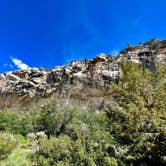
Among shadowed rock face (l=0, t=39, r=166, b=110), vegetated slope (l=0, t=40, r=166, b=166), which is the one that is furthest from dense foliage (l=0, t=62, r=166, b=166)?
shadowed rock face (l=0, t=39, r=166, b=110)

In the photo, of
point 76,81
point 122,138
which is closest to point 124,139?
point 122,138

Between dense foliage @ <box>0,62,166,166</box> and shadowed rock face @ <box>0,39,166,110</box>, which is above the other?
shadowed rock face @ <box>0,39,166,110</box>

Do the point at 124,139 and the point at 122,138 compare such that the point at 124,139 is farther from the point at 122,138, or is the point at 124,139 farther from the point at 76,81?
the point at 76,81

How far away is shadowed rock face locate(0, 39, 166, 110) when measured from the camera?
40312 millimetres

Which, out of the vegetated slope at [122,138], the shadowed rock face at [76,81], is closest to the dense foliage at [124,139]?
the vegetated slope at [122,138]

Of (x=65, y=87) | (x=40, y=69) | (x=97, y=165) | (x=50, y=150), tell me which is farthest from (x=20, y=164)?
(x=40, y=69)

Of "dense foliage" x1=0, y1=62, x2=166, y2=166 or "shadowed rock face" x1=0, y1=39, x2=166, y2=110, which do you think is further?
"shadowed rock face" x1=0, y1=39, x2=166, y2=110

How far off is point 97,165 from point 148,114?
2.92 meters

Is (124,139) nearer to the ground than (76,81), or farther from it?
nearer to the ground

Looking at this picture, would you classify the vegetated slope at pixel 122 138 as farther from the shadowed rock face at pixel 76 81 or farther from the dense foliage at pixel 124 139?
the shadowed rock face at pixel 76 81

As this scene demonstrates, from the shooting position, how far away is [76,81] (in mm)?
43062

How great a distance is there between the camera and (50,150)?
7.80 m

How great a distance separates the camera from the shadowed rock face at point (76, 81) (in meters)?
40.3

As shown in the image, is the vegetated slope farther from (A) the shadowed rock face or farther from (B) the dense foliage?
(A) the shadowed rock face
